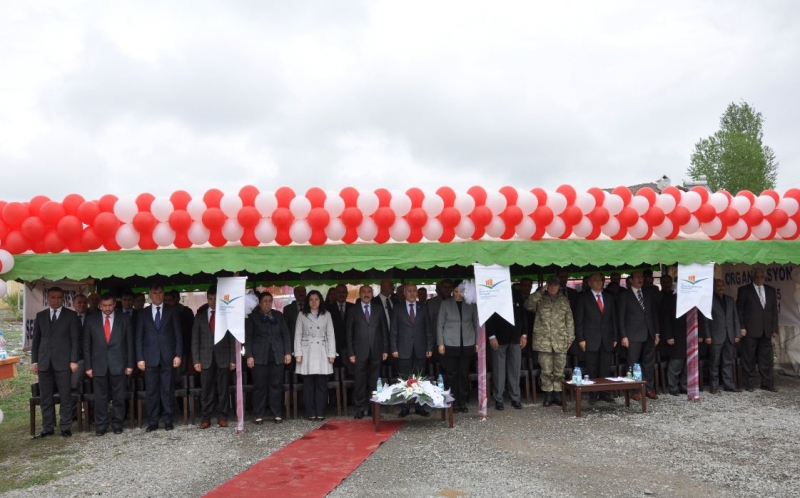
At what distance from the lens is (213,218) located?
6426mm

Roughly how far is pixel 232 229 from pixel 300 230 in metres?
0.74

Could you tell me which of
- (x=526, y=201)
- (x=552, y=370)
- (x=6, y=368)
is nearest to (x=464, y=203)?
(x=526, y=201)

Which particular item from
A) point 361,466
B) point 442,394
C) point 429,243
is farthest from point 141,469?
→ point 429,243

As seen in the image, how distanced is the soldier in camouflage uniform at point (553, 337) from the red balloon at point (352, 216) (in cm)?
279

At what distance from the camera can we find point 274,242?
22.1ft

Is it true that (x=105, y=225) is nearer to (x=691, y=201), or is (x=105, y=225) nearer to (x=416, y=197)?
(x=416, y=197)

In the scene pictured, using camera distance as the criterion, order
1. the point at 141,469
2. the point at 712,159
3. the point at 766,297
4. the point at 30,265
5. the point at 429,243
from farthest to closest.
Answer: the point at 712,159
the point at 766,297
the point at 429,243
the point at 30,265
the point at 141,469

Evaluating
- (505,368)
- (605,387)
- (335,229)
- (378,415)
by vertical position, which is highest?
(335,229)

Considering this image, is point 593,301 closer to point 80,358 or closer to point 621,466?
point 621,466

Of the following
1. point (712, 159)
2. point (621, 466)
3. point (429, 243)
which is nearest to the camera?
point (621, 466)

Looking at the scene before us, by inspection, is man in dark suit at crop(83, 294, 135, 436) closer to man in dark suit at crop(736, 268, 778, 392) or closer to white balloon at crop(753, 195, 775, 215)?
white balloon at crop(753, 195, 775, 215)

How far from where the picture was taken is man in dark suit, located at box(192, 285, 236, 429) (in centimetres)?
720

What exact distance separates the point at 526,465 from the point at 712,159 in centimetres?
3620

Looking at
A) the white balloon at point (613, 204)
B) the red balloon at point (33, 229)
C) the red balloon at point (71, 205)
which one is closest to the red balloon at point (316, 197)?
the red balloon at point (71, 205)
